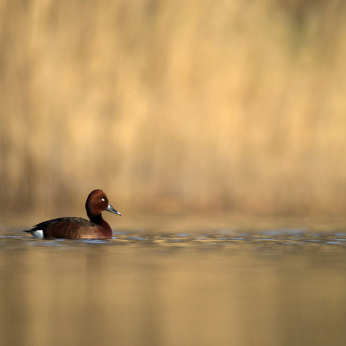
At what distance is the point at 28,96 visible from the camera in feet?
78.4

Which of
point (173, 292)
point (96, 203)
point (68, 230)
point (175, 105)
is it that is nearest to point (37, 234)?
point (68, 230)

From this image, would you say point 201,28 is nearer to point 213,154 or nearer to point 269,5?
point 269,5

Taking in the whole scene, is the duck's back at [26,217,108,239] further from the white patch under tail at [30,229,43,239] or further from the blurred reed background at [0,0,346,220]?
the blurred reed background at [0,0,346,220]

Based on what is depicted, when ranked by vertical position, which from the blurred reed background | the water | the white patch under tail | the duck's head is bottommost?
the water

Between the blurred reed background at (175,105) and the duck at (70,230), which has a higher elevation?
the blurred reed background at (175,105)

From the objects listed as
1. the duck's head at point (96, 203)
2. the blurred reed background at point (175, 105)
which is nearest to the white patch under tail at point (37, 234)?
the duck's head at point (96, 203)

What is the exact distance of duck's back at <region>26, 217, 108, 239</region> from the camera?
37.8 feet

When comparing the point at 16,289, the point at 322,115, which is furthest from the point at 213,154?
the point at 16,289

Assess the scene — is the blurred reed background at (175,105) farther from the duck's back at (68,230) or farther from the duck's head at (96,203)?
the duck's back at (68,230)

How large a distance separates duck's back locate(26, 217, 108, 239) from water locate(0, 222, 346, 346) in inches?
7.9

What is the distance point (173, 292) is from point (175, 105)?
17.4 metres

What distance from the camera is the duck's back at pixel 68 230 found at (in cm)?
1152

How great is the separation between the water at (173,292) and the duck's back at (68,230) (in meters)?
Result: 0.20

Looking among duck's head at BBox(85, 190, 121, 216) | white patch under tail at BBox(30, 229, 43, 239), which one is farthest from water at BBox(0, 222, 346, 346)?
duck's head at BBox(85, 190, 121, 216)
